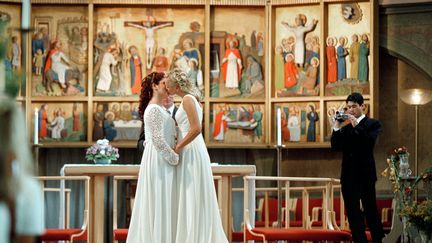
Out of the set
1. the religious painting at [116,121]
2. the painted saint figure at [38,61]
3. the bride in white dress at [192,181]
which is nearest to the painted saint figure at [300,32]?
the religious painting at [116,121]

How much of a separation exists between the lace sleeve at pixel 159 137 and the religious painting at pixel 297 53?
18.7 ft

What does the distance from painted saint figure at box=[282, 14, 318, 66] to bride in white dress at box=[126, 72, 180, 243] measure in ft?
18.7

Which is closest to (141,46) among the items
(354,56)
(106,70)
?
(106,70)

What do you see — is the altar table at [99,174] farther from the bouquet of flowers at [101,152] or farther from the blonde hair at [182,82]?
the blonde hair at [182,82]

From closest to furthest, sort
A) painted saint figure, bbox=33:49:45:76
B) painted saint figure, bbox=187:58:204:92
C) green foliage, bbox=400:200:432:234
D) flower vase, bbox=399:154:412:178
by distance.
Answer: green foliage, bbox=400:200:432:234
flower vase, bbox=399:154:412:178
painted saint figure, bbox=33:49:45:76
painted saint figure, bbox=187:58:204:92

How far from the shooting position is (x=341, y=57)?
14.0m

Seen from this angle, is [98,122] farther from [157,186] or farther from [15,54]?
[157,186]

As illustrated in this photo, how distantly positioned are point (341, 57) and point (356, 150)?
4835 mm

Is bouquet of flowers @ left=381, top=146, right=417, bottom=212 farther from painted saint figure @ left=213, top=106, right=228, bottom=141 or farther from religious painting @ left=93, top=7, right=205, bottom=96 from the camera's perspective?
religious painting @ left=93, top=7, right=205, bottom=96

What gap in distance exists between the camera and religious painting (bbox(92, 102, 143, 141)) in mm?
14078

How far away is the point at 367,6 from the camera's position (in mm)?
13953

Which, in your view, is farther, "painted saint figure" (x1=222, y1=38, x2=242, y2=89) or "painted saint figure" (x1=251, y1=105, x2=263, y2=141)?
"painted saint figure" (x1=222, y1=38, x2=242, y2=89)

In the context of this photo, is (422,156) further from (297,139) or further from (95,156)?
(95,156)

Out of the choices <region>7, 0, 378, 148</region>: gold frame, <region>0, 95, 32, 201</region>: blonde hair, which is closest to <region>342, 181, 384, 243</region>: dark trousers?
<region>7, 0, 378, 148</region>: gold frame
